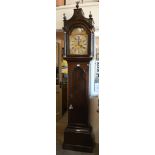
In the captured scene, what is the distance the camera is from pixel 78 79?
2.74 meters

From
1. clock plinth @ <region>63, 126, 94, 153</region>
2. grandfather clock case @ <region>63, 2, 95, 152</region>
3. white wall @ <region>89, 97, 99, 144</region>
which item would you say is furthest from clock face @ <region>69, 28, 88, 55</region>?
clock plinth @ <region>63, 126, 94, 153</region>

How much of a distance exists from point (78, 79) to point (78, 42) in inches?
21.4

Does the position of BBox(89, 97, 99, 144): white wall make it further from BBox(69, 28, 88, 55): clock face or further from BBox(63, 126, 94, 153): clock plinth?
BBox(69, 28, 88, 55): clock face

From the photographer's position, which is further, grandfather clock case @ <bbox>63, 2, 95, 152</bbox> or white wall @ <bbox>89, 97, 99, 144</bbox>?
white wall @ <bbox>89, 97, 99, 144</bbox>

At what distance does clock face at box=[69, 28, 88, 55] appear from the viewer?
270 centimetres

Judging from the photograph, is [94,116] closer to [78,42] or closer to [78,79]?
[78,79]

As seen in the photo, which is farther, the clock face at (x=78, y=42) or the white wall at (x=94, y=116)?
the white wall at (x=94, y=116)

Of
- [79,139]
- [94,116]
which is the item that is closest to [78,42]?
[94,116]

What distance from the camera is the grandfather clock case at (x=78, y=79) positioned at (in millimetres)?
2683

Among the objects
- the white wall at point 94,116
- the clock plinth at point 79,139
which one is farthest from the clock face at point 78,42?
the clock plinth at point 79,139

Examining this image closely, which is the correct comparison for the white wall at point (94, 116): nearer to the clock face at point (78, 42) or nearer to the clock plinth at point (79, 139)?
the clock plinth at point (79, 139)

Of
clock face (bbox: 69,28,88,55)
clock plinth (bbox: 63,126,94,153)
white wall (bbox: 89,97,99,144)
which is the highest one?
clock face (bbox: 69,28,88,55)
